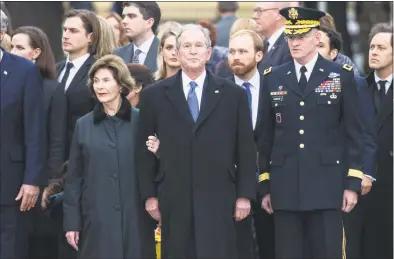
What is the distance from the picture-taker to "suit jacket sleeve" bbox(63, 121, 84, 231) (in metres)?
11.5

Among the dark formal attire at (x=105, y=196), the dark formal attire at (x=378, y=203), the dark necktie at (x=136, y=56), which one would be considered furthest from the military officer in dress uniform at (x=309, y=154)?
the dark necktie at (x=136, y=56)

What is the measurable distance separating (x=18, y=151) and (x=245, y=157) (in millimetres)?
2105

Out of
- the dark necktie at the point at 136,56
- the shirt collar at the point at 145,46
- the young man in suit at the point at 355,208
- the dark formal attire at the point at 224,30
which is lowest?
the young man in suit at the point at 355,208

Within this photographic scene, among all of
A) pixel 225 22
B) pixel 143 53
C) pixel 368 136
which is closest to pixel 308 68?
pixel 368 136

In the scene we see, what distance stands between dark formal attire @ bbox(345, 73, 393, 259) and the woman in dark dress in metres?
Result: 2.58

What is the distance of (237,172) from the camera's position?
36.8 feet

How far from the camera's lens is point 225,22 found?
55.6 feet

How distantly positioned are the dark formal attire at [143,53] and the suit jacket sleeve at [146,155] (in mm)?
2665

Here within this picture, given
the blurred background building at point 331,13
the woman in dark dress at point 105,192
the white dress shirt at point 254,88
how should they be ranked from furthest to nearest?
the blurred background building at point 331,13
the white dress shirt at point 254,88
the woman in dark dress at point 105,192

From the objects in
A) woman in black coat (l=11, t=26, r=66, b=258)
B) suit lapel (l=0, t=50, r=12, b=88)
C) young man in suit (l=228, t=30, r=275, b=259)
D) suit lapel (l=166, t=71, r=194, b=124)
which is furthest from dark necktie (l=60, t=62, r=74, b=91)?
suit lapel (l=166, t=71, r=194, b=124)

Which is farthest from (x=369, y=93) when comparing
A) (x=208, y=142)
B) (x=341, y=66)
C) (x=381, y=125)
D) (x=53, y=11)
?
(x=53, y=11)

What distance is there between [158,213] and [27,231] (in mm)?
1531

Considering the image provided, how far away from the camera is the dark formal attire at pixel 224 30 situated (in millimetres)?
16641

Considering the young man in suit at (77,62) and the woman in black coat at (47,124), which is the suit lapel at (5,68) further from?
the young man in suit at (77,62)
